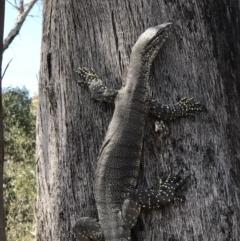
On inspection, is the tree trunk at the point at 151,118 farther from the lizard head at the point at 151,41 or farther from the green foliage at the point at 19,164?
the green foliage at the point at 19,164

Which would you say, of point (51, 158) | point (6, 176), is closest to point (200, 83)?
point (51, 158)

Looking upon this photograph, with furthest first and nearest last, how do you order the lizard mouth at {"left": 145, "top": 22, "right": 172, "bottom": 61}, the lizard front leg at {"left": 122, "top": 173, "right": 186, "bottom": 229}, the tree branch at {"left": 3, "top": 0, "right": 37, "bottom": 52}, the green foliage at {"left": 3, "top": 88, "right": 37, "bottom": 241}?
the green foliage at {"left": 3, "top": 88, "right": 37, "bottom": 241} → the tree branch at {"left": 3, "top": 0, "right": 37, "bottom": 52} → the lizard mouth at {"left": 145, "top": 22, "right": 172, "bottom": 61} → the lizard front leg at {"left": 122, "top": 173, "right": 186, "bottom": 229}

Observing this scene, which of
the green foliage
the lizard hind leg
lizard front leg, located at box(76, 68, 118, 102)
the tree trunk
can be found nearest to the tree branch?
the green foliage

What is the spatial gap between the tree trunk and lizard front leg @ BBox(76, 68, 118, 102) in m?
0.07

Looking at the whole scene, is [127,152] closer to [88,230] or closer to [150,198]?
[150,198]

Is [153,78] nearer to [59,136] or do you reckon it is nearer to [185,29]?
[185,29]

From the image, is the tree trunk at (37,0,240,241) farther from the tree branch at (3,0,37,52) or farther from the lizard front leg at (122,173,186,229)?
the tree branch at (3,0,37,52)

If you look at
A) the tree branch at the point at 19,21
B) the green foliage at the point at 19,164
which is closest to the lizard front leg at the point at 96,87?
the tree branch at the point at 19,21

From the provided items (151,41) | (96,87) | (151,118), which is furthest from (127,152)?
(151,41)

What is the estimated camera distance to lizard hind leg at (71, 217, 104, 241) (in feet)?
9.02

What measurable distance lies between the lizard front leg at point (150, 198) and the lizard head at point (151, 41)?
87 centimetres

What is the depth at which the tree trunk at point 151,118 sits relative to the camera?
2.71 meters

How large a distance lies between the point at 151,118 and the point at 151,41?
54 cm

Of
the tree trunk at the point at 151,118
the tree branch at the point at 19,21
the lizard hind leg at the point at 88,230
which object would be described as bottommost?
the lizard hind leg at the point at 88,230
